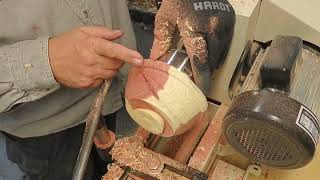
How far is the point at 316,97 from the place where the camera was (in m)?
0.67

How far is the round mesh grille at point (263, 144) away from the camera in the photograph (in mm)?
571

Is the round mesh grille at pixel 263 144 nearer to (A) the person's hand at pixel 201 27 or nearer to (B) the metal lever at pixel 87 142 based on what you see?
(A) the person's hand at pixel 201 27

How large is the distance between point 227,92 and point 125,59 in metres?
0.29

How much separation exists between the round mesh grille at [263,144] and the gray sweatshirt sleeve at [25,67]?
37 cm

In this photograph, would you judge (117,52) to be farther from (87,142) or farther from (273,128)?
(273,128)

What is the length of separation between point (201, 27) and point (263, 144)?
24 cm

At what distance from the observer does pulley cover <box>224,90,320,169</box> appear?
1.83 ft

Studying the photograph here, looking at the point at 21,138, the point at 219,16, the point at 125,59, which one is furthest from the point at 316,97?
the point at 21,138

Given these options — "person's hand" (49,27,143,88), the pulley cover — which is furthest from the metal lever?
the pulley cover

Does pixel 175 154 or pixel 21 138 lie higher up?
pixel 175 154

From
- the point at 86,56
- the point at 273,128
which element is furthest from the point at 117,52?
the point at 273,128

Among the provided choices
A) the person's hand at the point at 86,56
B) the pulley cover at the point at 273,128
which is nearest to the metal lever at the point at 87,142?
the person's hand at the point at 86,56

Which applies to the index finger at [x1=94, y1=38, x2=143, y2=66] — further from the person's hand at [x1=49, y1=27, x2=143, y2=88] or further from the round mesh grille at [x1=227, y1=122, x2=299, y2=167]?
the round mesh grille at [x1=227, y1=122, x2=299, y2=167]

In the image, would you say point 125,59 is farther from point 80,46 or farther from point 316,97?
point 316,97
